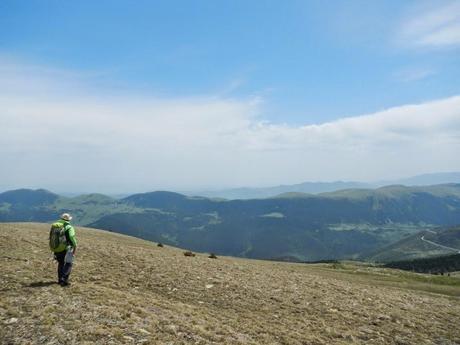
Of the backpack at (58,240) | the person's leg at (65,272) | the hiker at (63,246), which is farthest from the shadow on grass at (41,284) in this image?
the backpack at (58,240)

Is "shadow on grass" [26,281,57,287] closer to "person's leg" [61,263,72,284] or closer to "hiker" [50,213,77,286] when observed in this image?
"hiker" [50,213,77,286]

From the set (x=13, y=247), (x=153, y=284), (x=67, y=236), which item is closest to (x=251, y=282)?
(x=153, y=284)

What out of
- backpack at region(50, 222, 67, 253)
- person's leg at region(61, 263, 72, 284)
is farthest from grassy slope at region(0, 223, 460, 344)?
backpack at region(50, 222, 67, 253)

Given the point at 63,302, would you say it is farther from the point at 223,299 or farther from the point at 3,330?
the point at 223,299

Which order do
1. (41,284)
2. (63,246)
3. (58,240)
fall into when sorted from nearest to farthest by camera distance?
(58,240)
(63,246)
(41,284)

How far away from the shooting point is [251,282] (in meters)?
34.7

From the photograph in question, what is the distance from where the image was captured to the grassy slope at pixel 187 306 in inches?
754

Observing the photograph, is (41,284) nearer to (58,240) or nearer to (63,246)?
(63,246)

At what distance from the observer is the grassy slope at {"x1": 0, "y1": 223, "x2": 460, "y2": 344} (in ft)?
62.8

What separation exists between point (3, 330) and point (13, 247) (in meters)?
19.7

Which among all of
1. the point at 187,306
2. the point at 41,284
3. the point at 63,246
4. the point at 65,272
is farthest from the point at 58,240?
the point at 187,306

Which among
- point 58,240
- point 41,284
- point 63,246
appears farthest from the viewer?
point 41,284

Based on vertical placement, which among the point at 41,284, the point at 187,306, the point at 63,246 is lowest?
the point at 187,306

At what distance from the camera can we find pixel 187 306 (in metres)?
24.7
